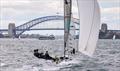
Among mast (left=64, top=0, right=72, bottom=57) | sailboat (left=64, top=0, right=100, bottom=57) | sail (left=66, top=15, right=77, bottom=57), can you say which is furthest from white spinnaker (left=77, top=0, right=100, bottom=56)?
sail (left=66, top=15, right=77, bottom=57)

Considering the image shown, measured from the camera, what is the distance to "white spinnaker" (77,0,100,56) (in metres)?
39.7

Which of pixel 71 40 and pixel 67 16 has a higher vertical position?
pixel 67 16

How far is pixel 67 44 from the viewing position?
44188 mm

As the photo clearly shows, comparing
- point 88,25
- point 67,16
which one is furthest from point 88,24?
point 67,16

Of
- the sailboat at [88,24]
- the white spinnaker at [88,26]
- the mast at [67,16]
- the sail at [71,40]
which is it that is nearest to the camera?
the sailboat at [88,24]

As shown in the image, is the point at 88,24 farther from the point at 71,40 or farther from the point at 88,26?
the point at 71,40

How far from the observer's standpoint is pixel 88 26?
40.1 metres

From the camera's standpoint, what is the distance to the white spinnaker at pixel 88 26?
39.7m

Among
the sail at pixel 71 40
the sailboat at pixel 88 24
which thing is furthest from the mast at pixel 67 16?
the sailboat at pixel 88 24

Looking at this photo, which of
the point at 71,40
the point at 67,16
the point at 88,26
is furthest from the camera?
the point at 71,40

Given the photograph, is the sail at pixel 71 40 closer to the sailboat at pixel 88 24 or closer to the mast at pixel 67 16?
the mast at pixel 67 16

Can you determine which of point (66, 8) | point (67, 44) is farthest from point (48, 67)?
point (66, 8)

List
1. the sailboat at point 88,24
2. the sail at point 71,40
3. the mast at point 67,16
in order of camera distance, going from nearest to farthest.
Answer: the sailboat at point 88,24 < the mast at point 67,16 < the sail at point 71,40

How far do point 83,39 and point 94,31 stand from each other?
47.1 inches
